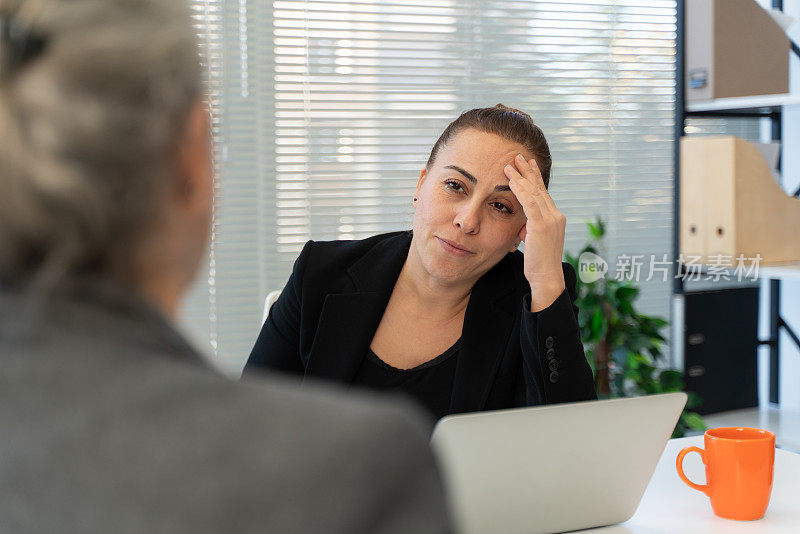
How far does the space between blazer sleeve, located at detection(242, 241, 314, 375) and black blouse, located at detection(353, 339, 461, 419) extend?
140mm

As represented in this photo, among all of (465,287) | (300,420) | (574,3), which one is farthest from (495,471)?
(574,3)

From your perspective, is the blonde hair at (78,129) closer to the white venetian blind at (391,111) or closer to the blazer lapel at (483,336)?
the blazer lapel at (483,336)

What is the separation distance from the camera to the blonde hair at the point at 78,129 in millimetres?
474

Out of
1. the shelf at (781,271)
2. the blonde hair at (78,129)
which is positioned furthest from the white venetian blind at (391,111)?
the blonde hair at (78,129)

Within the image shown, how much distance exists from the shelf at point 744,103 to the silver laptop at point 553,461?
5.37 ft

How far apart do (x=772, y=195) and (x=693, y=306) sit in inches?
16.1

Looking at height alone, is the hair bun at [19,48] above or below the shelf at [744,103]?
below

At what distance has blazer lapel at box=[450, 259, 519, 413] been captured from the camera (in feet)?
5.14

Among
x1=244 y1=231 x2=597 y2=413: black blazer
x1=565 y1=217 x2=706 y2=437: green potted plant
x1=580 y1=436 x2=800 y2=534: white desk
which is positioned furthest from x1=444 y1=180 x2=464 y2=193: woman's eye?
x1=565 y1=217 x2=706 y2=437: green potted plant

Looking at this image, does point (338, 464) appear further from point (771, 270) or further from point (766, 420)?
point (766, 420)

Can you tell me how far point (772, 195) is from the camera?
8.15 feet

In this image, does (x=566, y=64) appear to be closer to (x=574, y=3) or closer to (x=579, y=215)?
(x=574, y=3)

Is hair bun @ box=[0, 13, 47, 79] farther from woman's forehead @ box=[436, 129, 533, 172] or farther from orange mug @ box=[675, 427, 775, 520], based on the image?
woman's forehead @ box=[436, 129, 533, 172]

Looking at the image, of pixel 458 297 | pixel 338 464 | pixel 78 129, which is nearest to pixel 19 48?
pixel 78 129
